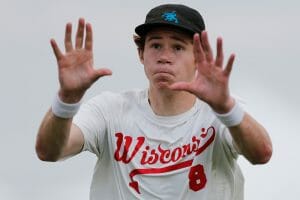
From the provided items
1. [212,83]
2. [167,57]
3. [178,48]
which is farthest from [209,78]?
[178,48]

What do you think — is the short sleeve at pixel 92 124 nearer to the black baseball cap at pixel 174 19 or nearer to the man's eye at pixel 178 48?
the black baseball cap at pixel 174 19

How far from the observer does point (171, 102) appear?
15.7 m

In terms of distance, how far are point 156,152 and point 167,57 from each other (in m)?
1.20

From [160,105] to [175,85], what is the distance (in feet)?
5.68

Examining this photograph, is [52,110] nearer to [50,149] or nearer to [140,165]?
[50,149]

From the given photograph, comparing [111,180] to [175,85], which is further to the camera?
[111,180]

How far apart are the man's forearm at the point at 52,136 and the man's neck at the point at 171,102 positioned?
1529 mm

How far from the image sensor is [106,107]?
15844 mm

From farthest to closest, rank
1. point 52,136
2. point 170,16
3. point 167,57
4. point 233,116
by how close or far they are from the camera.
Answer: point 170,16, point 167,57, point 52,136, point 233,116

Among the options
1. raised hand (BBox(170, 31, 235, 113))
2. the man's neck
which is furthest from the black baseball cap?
raised hand (BBox(170, 31, 235, 113))

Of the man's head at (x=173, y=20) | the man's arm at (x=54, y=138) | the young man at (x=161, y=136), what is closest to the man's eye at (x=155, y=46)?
the young man at (x=161, y=136)

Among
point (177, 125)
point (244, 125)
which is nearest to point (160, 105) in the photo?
point (177, 125)

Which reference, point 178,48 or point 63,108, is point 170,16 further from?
point 63,108

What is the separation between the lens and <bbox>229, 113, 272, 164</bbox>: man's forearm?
1437cm
